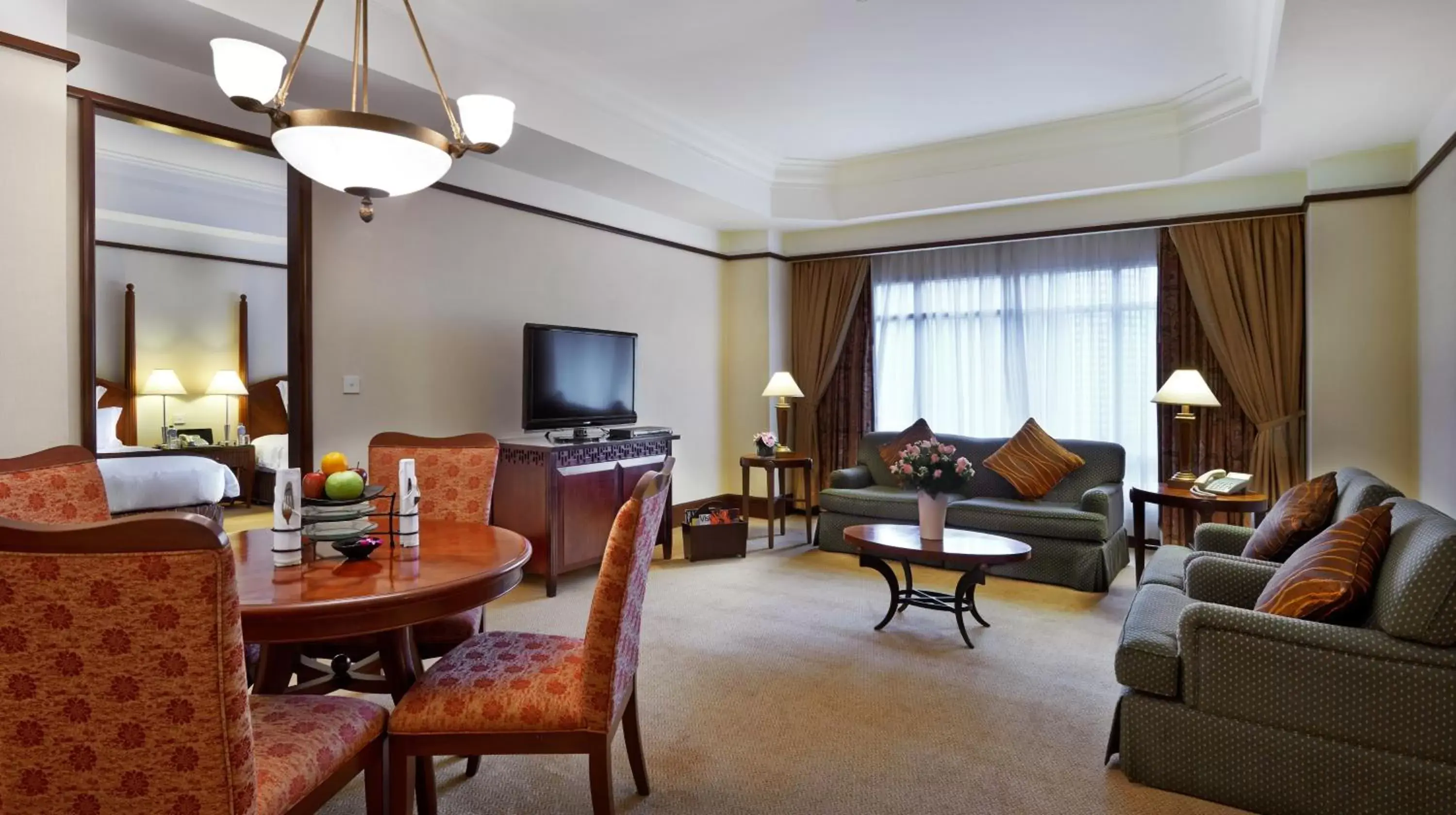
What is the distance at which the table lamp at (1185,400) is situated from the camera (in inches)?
184

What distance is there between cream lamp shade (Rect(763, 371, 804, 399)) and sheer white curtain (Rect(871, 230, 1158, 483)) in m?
1.00

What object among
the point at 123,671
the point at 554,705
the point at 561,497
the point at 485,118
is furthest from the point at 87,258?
the point at 554,705

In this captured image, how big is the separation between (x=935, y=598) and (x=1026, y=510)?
1.25 meters

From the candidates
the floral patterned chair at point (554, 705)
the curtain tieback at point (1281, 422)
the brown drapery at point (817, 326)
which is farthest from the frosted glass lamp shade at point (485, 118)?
the curtain tieback at point (1281, 422)

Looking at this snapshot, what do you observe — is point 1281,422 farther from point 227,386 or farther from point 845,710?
point 227,386

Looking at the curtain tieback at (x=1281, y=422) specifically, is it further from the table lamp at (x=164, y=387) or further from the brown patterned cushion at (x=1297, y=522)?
the table lamp at (x=164, y=387)

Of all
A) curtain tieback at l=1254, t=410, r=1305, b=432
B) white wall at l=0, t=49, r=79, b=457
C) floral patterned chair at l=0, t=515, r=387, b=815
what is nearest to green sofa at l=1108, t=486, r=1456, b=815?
floral patterned chair at l=0, t=515, r=387, b=815

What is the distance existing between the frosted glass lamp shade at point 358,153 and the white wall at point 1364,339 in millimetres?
5123

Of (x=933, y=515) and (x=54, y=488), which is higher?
(x=54, y=488)

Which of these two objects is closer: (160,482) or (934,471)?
(934,471)

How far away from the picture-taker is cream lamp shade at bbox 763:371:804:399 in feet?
20.2

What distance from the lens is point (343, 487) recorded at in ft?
6.91

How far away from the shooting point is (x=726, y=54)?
13.5ft

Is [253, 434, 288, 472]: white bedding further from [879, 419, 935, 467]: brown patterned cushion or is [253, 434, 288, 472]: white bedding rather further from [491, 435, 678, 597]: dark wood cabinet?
[879, 419, 935, 467]: brown patterned cushion
